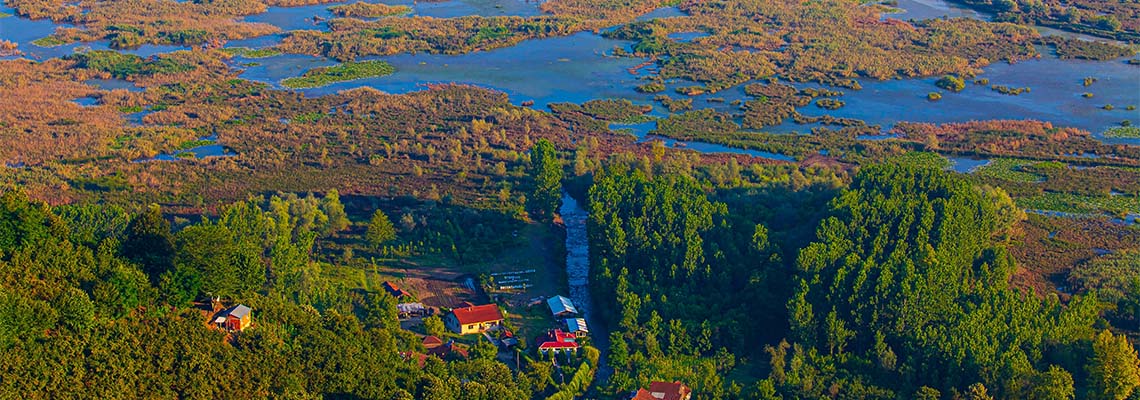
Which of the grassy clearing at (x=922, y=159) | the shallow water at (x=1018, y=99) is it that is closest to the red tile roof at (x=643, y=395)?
the grassy clearing at (x=922, y=159)

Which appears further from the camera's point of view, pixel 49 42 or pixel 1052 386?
pixel 49 42

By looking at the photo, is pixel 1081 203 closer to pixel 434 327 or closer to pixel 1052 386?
pixel 1052 386

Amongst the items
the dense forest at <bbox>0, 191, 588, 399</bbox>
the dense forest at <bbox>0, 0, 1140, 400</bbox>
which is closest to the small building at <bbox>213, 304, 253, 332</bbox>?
the dense forest at <bbox>0, 0, 1140, 400</bbox>

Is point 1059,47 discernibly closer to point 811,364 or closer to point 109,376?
point 811,364

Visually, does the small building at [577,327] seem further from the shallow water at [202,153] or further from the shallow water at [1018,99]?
the shallow water at [1018,99]

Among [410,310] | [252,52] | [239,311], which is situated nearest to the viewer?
[239,311]

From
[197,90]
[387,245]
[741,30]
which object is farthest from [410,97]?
[741,30]

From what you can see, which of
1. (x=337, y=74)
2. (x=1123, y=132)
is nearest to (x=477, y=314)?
(x=337, y=74)
